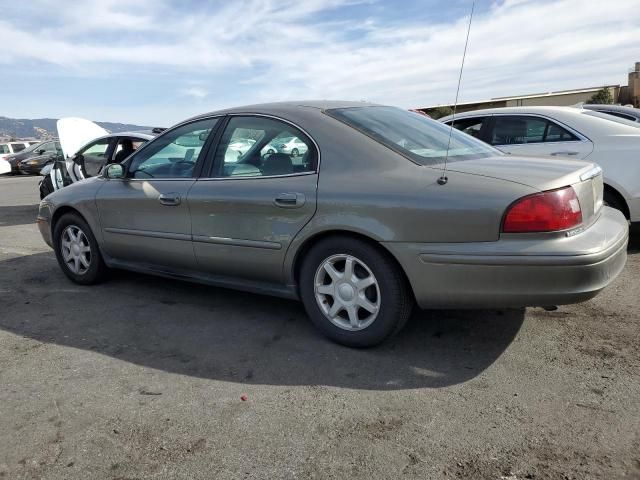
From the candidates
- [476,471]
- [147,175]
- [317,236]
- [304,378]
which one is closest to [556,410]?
[476,471]

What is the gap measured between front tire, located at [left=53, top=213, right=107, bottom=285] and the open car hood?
16.6 feet

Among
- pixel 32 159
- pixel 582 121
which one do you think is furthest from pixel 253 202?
pixel 32 159

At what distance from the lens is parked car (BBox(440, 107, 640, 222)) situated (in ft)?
17.4

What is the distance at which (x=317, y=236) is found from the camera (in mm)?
3443

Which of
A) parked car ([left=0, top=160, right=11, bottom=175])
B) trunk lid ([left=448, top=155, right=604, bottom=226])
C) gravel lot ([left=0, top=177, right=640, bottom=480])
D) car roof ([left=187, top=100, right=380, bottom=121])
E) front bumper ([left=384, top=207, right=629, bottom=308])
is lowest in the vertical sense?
gravel lot ([left=0, top=177, right=640, bottom=480])

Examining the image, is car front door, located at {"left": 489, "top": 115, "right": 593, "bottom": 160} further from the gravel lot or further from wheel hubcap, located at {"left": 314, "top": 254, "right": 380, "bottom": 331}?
wheel hubcap, located at {"left": 314, "top": 254, "right": 380, "bottom": 331}

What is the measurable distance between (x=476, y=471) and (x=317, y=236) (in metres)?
1.66

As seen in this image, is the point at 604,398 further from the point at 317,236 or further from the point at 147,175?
the point at 147,175

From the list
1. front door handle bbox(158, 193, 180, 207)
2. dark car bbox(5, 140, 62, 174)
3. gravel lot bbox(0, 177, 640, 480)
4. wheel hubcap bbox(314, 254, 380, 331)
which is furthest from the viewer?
dark car bbox(5, 140, 62, 174)

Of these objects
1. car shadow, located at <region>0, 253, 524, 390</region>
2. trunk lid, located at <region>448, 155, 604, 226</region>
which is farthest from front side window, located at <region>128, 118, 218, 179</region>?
trunk lid, located at <region>448, 155, 604, 226</region>

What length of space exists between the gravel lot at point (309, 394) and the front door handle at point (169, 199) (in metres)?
0.84

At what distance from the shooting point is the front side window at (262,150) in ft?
11.8

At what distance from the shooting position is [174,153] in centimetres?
443

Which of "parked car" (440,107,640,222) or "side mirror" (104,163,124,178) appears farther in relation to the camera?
"parked car" (440,107,640,222)
